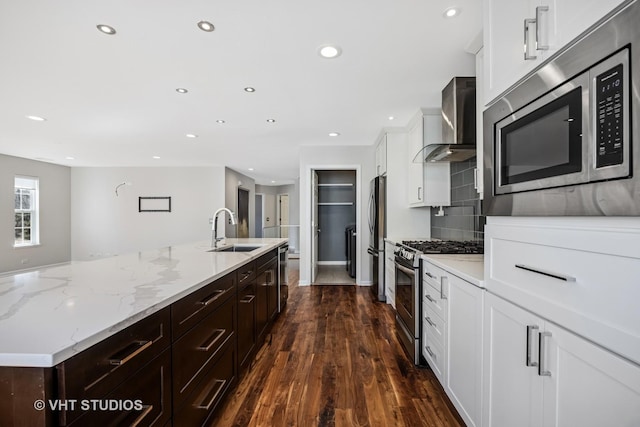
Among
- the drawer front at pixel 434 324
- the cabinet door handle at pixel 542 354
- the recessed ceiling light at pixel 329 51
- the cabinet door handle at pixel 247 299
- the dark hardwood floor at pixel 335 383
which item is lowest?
the dark hardwood floor at pixel 335 383

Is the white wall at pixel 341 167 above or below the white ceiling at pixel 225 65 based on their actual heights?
below

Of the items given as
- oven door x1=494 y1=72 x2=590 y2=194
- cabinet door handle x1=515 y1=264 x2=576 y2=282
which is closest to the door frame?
oven door x1=494 y1=72 x2=590 y2=194

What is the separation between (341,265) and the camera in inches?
290

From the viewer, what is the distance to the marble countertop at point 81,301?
769 mm

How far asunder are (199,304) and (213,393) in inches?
22.5

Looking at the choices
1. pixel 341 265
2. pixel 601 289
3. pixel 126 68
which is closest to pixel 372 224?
pixel 341 265

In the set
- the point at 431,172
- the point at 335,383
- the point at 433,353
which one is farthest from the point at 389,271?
the point at 335,383

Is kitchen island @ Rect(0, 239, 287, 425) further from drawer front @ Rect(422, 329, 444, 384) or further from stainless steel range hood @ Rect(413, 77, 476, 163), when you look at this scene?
stainless steel range hood @ Rect(413, 77, 476, 163)

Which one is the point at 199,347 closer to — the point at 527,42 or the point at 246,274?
the point at 246,274

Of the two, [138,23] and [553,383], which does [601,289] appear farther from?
[138,23]

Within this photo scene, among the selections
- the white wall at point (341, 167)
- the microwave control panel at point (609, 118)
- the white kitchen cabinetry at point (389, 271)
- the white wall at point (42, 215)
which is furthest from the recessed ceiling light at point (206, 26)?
the white wall at point (42, 215)

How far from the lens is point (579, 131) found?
88cm

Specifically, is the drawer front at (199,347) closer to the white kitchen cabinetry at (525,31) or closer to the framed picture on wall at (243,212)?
the white kitchen cabinetry at (525,31)

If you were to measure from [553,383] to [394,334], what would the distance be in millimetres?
2191
